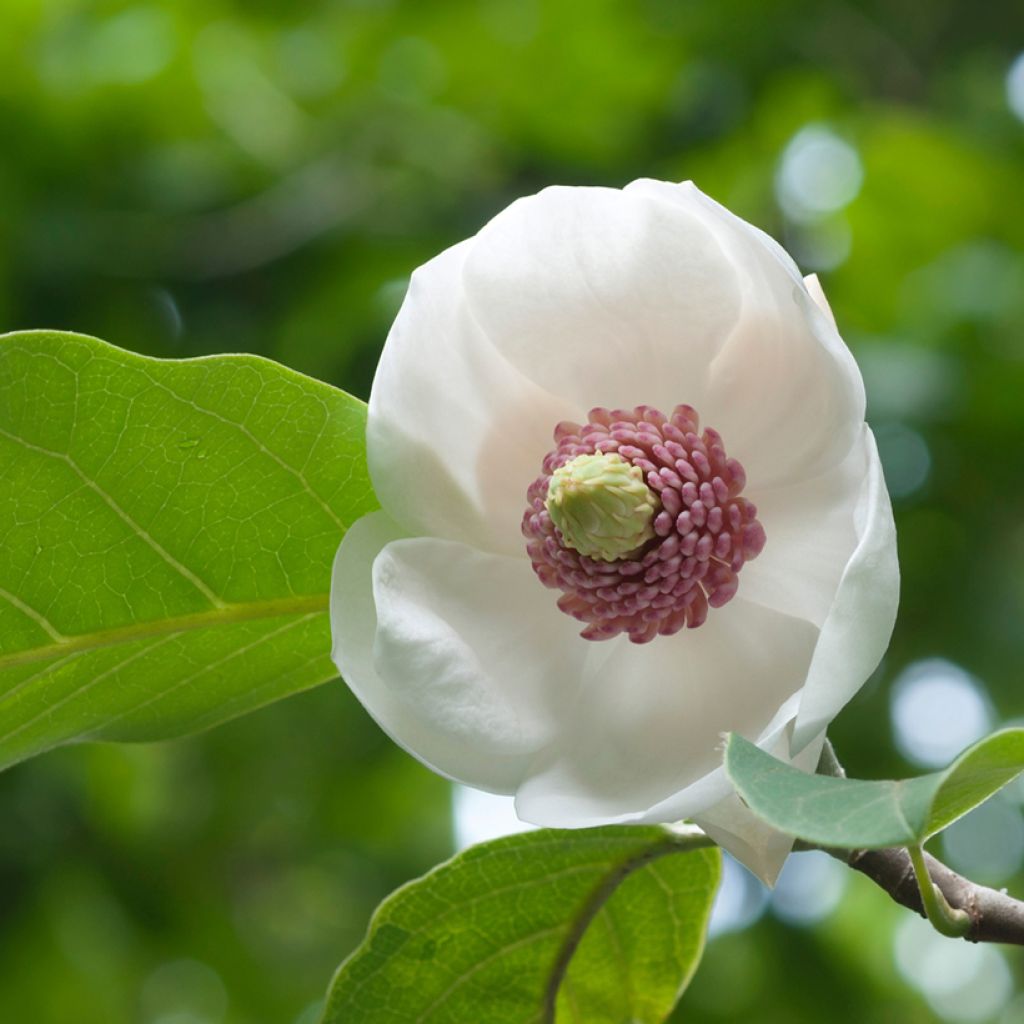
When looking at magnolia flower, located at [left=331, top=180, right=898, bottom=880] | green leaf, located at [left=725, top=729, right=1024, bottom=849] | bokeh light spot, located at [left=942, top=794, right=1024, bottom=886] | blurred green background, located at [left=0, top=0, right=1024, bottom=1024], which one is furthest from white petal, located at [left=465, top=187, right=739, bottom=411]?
bokeh light spot, located at [left=942, top=794, right=1024, bottom=886]

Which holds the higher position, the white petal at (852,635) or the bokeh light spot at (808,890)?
the white petal at (852,635)

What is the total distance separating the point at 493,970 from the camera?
1398 mm

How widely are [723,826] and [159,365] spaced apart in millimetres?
533

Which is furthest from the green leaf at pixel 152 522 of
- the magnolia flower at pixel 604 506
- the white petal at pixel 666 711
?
the white petal at pixel 666 711

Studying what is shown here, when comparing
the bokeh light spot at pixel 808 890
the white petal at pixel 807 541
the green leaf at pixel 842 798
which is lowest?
the bokeh light spot at pixel 808 890

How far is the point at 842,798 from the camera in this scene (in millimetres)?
798

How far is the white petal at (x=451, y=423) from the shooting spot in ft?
3.53

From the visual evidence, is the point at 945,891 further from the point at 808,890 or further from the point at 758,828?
the point at 808,890

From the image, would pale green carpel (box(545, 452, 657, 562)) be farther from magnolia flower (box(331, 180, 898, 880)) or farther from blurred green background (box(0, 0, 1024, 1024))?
blurred green background (box(0, 0, 1024, 1024))

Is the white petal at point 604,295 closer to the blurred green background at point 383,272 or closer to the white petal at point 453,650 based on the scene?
the white petal at point 453,650

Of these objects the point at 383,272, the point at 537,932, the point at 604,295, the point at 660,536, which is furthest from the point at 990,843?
the point at 604,295

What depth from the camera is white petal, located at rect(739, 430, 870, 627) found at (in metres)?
1.09

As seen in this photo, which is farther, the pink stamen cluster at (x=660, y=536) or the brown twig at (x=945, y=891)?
the pink stamen cluster at (x=660, y=536)

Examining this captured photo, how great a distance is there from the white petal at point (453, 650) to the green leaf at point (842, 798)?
0.80 ft
